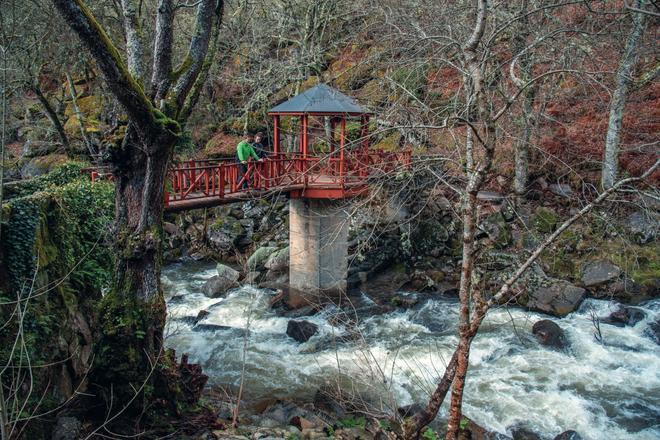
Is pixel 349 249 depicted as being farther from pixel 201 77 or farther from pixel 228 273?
pixel 201 77

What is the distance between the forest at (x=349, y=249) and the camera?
5172 mm

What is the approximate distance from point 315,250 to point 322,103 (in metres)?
3.71

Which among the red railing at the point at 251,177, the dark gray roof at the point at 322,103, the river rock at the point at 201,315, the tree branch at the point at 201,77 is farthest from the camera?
the river rock at the point at 201,315

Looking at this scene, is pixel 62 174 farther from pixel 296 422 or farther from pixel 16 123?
pixel 16 123

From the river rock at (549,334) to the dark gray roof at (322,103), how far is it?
5972mm

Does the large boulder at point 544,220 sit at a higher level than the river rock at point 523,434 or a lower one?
higher

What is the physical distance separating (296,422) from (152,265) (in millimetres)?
3145

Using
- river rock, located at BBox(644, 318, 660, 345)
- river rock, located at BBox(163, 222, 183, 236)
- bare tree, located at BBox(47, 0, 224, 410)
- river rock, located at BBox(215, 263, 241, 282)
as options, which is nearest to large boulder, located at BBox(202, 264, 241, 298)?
river rock, located at BBox(215, 263, 241, 282)

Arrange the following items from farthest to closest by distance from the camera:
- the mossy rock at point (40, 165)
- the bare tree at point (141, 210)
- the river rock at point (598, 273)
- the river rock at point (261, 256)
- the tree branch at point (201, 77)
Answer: the mossy rock at point (40, 165) → the river rock at point (261, 256) → the river rock at point (598, 273) → the tree branch at point (201, 77) → the bare tree at point (141, 210)

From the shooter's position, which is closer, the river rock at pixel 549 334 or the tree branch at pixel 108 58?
the tree branch at pixel 108 58

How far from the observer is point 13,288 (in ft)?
17.1

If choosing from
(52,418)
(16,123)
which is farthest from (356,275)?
(16,123)

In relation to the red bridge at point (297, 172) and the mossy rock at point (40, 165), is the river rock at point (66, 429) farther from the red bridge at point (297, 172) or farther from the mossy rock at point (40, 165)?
the mossy rock at point (40, 165)

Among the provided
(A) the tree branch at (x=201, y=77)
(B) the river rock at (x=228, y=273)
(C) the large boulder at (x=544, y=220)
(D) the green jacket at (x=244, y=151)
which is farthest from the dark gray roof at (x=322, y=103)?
(C) the large boulder at (x=544, y=220)
